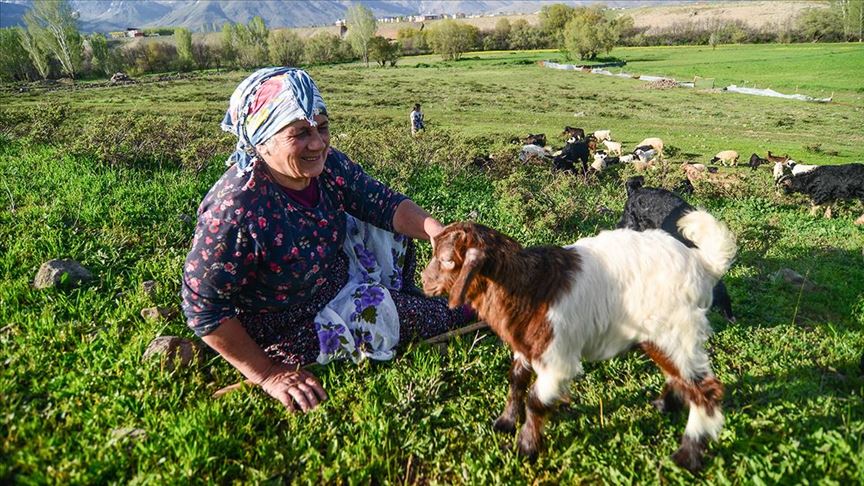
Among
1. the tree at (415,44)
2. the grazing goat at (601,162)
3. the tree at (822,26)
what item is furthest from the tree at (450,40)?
the grazing goat at (601,162)

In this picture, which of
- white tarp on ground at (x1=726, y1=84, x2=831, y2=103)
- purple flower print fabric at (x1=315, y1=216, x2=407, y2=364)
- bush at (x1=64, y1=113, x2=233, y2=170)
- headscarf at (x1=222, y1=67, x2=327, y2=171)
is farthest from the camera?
white tarp on ground at (x1=726, y1=84, x2=831, y2=103)

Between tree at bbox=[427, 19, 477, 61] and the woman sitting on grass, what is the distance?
8772 cm

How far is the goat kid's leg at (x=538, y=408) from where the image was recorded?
282cm

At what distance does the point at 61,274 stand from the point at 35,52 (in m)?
79.3

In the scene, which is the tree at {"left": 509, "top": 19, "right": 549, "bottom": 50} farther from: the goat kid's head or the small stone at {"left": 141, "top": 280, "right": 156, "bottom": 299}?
the goat kid's head

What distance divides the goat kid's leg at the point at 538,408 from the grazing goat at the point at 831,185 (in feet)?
30.2

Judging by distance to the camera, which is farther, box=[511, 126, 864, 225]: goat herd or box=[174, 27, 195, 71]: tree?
box=[174, 27, 195, 71]: tree

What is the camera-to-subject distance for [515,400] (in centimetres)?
317

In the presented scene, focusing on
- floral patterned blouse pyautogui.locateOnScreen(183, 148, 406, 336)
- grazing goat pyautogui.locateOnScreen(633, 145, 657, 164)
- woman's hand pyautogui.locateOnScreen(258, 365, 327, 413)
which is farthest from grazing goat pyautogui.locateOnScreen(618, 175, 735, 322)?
grazing goat pyautogui.locateOnScreen(633, 145, 657, 164)

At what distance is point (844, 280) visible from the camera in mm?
5465

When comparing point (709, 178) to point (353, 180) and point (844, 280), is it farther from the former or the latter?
point (353, 180)

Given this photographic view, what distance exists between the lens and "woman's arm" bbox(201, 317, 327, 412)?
3047mm

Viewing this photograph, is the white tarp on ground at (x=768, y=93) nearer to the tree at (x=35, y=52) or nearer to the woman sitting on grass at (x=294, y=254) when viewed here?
the woman sitting on grass at (x=294, y=254)

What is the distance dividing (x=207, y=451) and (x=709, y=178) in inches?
429
